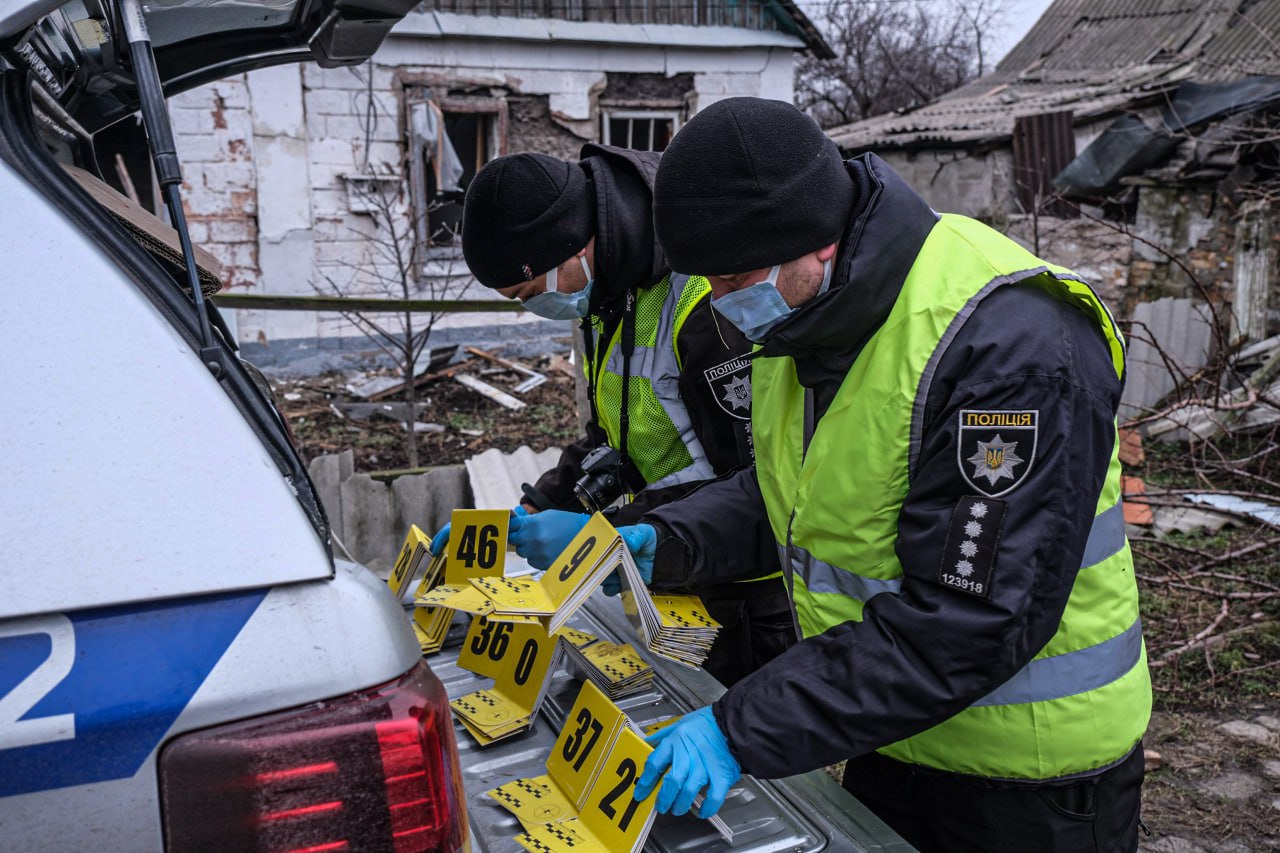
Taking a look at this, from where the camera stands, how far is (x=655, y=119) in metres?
11.3

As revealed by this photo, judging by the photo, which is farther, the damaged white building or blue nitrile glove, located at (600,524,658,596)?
the damaged white building

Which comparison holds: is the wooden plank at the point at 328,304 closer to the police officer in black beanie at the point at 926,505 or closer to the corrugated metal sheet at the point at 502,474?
the corrugated metal sheet at the point at 502,474

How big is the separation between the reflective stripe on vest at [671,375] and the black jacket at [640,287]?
0.02m

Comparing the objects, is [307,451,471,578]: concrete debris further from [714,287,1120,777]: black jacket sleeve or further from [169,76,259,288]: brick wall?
[169,76,259,288]: brick wall

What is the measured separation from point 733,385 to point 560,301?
Answer: 1.89 ft

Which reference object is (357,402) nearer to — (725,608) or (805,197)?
(725,608)

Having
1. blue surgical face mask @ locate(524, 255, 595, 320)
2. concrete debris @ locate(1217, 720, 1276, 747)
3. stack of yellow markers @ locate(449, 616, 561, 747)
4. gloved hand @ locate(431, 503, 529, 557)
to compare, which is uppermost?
blue surgical face mask @ locate(524, 255, 595, 320)

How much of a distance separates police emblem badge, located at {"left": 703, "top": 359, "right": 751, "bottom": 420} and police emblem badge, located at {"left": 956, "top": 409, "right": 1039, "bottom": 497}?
863 millimetres

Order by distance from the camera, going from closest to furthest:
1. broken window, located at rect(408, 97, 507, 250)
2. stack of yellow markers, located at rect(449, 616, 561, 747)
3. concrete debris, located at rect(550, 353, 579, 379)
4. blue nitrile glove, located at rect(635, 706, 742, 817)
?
1. blue nitrile glove, located at rect(635, 706, 742, 817)
2. stack of yellow markers, located at rect(449, 616, 561, 747)
3. broken window, located at rect(408, 97, 507, 250)
4. concrete debris, located at rect(550, 353, 579, 379)

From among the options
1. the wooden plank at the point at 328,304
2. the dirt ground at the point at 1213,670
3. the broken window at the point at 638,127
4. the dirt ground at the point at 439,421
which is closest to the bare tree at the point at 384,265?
the dirt ground at the point at 439,421

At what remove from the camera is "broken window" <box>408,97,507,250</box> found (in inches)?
397

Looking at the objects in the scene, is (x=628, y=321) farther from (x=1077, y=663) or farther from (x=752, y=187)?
(x=1077, y=663)

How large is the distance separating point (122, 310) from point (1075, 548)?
4.21ft

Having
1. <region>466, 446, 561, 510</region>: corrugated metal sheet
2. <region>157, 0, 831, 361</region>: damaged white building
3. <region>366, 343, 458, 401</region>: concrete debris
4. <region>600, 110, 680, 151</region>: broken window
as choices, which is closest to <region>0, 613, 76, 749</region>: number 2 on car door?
<region>466, 446, 561, 510</region>: corrugated metal sheet
